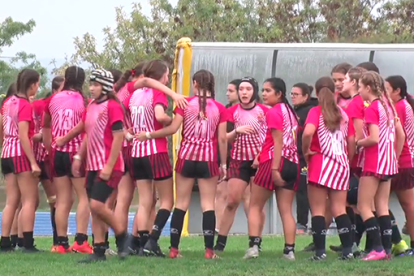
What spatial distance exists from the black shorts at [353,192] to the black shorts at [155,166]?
2034 mm

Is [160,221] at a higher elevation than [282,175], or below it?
below

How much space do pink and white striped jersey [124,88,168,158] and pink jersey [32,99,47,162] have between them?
4.56 feet

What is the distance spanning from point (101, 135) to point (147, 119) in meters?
0.86

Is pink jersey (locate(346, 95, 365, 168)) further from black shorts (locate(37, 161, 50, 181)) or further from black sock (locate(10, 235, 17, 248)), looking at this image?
black sock (locate(10, 235, 17, 248))

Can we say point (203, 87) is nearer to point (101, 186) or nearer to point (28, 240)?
point (101, 186)

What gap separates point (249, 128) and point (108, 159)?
6.89 ft

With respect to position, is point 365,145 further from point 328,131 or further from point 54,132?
point 54,132

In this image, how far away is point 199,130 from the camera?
386 inches

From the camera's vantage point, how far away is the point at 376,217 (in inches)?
385

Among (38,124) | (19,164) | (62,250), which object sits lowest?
(62,250)

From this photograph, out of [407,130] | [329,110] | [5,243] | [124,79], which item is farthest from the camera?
[124,79]

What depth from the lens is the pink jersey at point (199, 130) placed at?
32.0 ft

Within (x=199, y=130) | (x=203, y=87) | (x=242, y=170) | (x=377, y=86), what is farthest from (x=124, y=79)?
(x=377, y=86)

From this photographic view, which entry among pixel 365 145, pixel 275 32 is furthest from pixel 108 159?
pixel 275 32
